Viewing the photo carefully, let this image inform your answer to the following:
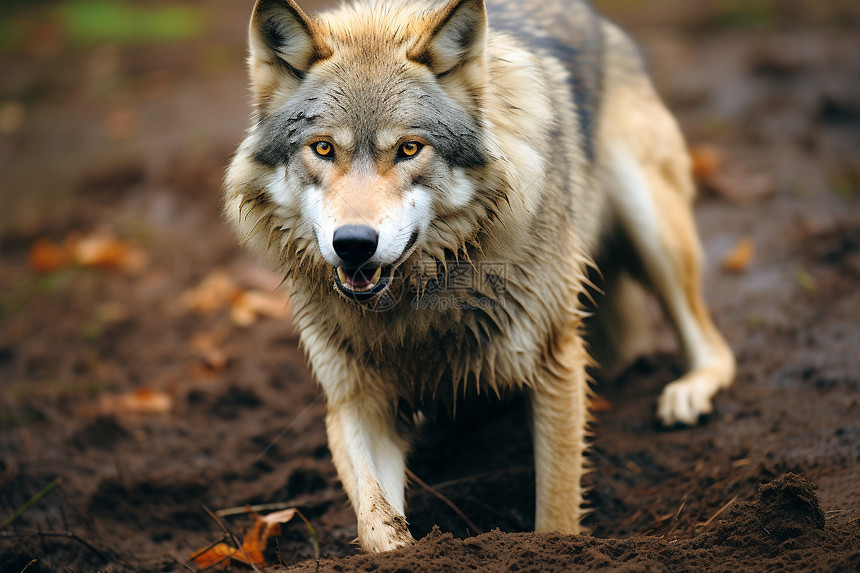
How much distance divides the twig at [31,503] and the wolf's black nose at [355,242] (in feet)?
6.71

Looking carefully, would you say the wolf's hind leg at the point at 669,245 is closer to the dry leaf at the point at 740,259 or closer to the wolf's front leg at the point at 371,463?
the dry leaf at the point at 740,259

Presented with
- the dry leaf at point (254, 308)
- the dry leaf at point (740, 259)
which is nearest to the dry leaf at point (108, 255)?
the dry leaf at point (254, 308)

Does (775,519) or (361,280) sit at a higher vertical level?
(361,280)

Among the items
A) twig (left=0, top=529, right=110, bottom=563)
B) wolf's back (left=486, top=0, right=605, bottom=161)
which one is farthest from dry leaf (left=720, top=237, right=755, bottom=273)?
twig (left=0, top=529, right=110, bottom=563)

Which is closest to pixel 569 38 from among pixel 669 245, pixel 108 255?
pixel 669 245

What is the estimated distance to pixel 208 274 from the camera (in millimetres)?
5910

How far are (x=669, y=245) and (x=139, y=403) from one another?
11.1ft

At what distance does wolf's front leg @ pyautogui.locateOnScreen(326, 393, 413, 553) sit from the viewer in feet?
8.88

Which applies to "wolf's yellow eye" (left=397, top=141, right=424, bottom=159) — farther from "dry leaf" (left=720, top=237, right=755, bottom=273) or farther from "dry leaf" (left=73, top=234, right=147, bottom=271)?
"dry leaf" (left=73, top=234, right=147, bottom=271)

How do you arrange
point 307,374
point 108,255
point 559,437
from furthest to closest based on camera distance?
point 108,255 → point 307,374 → point 559,437

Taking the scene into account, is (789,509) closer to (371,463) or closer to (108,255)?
(371,463)

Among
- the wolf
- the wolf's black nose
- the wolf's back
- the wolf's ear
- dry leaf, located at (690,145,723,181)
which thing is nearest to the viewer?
the wolf's black nose

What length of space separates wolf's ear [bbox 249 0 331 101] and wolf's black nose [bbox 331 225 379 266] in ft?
2.61

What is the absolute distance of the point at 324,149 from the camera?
267cm
